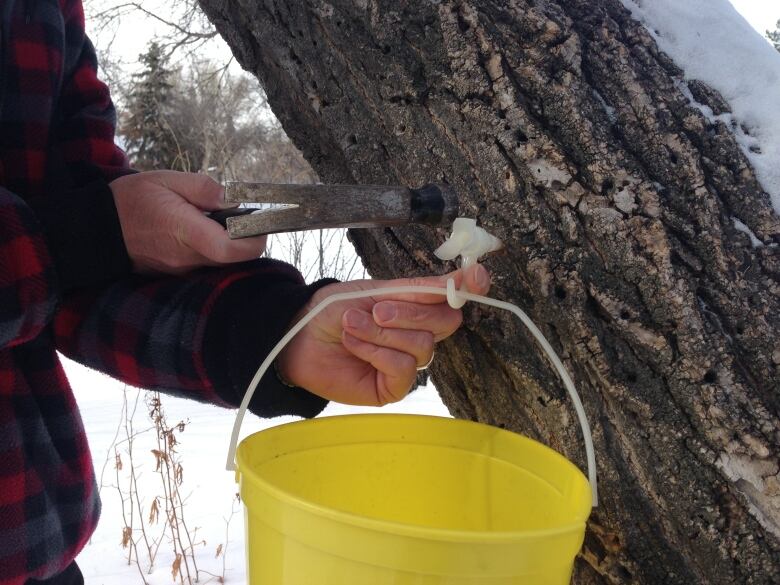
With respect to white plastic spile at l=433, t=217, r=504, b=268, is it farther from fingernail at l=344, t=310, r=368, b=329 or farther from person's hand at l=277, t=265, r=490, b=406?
fingernail at l=344, t=310, r=368, b=329

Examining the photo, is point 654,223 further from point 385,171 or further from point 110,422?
point 110,422

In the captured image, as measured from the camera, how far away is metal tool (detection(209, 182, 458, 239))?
741 millimetres

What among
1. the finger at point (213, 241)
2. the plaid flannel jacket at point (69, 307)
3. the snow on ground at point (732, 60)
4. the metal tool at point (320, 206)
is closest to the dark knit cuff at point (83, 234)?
the plaid flannel jacket at point (69, 307)

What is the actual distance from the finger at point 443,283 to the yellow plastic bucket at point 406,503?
17 cm

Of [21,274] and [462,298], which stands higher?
[462,298]

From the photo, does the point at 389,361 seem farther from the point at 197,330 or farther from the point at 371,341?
the point at 197,330

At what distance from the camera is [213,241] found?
872 mm

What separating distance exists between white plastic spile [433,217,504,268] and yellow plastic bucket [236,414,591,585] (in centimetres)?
24

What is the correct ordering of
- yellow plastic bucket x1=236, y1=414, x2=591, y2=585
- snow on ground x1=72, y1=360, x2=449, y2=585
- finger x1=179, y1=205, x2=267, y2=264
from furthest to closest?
snow on ground x1=72, y1=360, x2=449, y2=585
finger x1=179, y1=205, x2=267, y2=264
yellow plastic bucket x1=236, y1=414, x2=591, y2=585

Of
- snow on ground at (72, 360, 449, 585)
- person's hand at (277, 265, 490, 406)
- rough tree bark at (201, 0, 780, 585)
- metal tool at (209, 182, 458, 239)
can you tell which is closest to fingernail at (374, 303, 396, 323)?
person's hand at (277, 265, 490, 406)

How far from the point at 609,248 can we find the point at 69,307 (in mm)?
800

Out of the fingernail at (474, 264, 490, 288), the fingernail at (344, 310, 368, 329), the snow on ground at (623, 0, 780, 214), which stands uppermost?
the snow on ground at (623, 0, 780, 214)

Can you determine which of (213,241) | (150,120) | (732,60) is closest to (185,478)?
(213,241)

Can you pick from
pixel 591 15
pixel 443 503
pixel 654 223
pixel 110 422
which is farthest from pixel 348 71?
pixel 110 422
